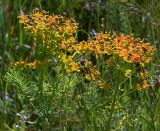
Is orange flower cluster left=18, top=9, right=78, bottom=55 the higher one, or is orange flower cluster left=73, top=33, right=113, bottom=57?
orange flower cluster left=18, top=9, right=78, bottom=55

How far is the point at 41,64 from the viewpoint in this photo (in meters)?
1.85

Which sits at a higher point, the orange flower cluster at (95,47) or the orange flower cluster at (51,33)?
the orange flower cluster at (51,33)

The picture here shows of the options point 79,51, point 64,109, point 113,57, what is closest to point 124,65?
point 113,57

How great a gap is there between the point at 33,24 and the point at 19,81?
0.71 feet

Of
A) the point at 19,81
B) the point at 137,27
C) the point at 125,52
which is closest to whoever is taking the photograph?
the point at 125,52

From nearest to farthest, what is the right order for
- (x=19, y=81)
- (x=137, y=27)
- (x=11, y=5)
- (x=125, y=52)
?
1. (x=125, y=52)
2. (x=19, y=81)
3. (x=137, y=27)
4. (x=11, y=5)

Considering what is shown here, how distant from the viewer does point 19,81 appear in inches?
74.9

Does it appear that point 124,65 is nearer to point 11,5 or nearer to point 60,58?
point 60,58

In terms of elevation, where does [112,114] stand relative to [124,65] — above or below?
below

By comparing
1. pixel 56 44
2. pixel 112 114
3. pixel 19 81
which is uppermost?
pixel 56 44

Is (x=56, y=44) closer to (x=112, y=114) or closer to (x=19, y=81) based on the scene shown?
(x=19, y=81)

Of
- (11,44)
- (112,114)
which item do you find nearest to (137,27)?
(11,44)

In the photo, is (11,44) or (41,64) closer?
(41,64)

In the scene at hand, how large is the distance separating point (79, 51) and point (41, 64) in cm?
14
